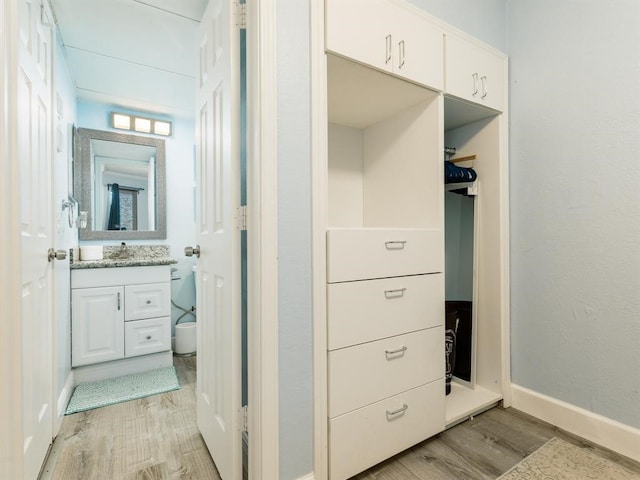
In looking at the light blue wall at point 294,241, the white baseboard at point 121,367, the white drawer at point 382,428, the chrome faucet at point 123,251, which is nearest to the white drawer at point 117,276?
the chrome faucet at point 123,251

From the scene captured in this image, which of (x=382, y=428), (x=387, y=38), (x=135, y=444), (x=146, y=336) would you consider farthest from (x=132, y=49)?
(x=382, y=428)

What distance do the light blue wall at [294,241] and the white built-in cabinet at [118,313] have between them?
1.77 metres

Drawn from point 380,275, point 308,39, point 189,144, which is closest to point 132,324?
point 189,144

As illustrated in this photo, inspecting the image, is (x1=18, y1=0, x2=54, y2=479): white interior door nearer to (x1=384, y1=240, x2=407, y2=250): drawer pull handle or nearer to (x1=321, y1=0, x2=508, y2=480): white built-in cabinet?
(x1=321, y1=0, x2=508, y2=480): white built-in cabinet

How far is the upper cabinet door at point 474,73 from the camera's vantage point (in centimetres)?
157

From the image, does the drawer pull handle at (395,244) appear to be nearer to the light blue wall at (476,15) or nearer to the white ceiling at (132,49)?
the light blue wall at (476,15)

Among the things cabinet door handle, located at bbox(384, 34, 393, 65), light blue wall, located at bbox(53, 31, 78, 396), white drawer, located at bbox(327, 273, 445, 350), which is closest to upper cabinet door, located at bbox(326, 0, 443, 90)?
cabinet door handle, located at bbox(384, 34, 393, 65)

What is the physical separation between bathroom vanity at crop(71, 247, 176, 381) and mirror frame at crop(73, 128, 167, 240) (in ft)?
Answer: 1.52

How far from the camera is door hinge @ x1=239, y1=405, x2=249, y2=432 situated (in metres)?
1.14

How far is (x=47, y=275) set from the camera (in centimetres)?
144

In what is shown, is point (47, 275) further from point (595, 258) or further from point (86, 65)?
point (595, 258)

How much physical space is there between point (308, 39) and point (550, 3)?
1.47 m

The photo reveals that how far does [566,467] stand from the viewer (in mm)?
1328

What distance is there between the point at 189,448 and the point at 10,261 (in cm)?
115
